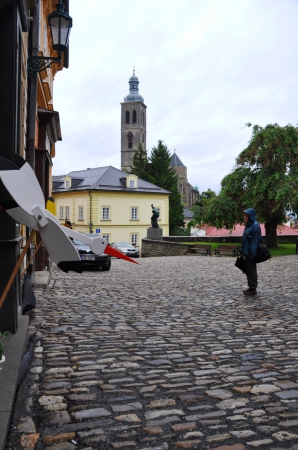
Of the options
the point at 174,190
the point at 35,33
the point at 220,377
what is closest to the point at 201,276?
the point at 35,33

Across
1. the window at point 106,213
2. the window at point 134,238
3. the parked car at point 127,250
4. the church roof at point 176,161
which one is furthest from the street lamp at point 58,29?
the church roof at point 176,161

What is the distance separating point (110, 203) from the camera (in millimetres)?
Answer: 56188

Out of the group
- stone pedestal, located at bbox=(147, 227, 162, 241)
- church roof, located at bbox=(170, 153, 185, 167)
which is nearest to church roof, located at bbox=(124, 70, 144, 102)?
church roof, located at bbox=(170, 153, 185, 167)

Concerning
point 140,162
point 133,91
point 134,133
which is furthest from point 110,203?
point 133,91

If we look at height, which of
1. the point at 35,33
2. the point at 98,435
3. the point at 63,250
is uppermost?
the point at 35,33

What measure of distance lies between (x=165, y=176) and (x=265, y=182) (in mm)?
44931

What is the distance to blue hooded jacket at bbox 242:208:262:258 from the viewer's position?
9822mm

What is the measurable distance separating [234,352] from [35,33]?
7.84 metres

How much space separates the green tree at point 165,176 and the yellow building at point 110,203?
10.8m

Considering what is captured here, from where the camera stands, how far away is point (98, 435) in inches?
125

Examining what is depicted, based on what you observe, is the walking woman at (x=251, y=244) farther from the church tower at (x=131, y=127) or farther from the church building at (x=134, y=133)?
the church tower at (x=131, y=127)

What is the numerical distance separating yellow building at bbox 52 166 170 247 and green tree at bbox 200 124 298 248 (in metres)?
26.3

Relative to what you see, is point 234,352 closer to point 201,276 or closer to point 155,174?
point 201,276

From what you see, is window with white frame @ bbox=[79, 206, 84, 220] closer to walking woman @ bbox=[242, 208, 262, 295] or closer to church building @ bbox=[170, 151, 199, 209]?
walking woman @ bbox=[242, 208, 262, 295]
